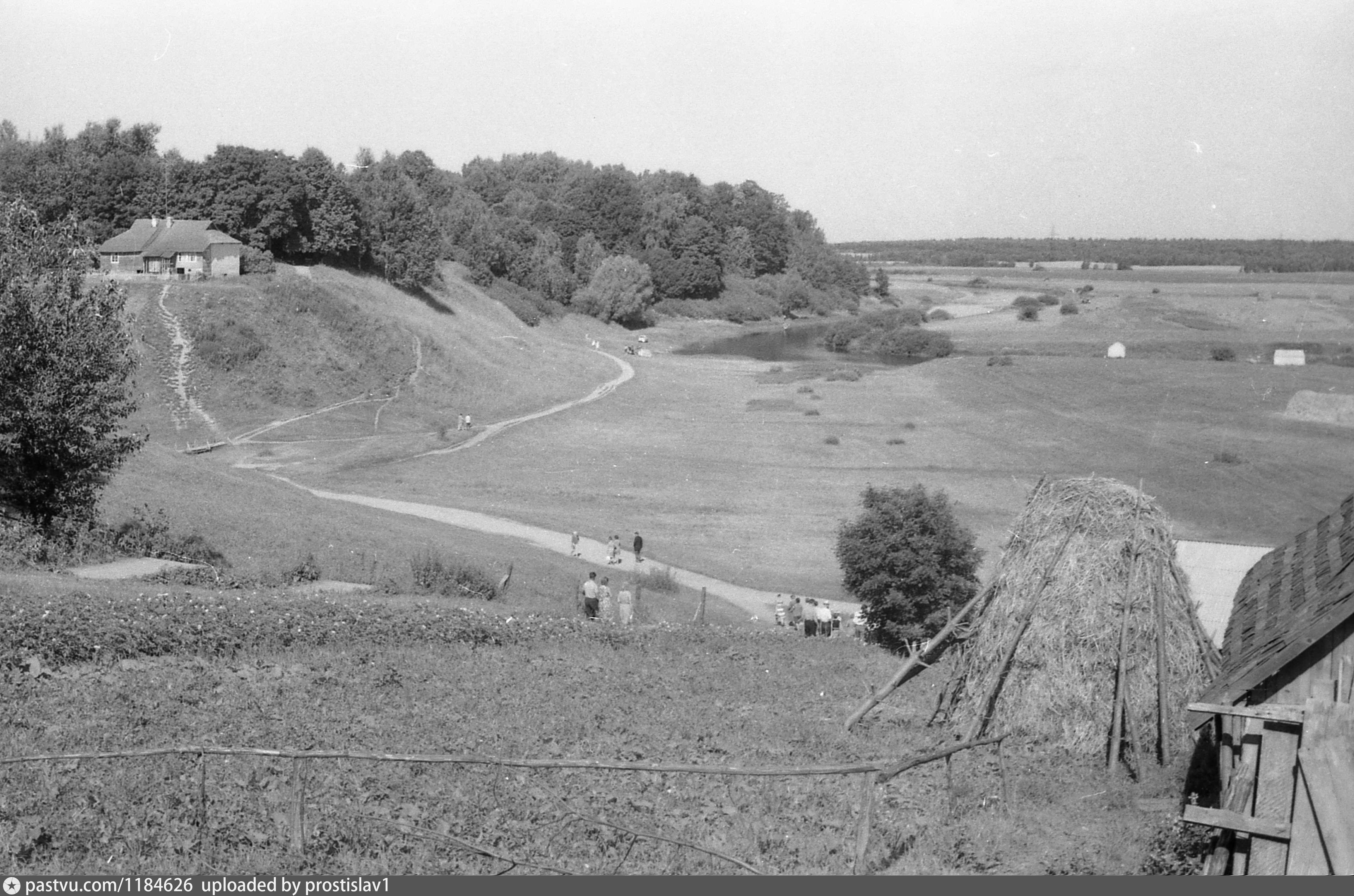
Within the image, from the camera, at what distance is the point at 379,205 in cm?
10969

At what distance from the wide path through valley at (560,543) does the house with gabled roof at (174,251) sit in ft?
128

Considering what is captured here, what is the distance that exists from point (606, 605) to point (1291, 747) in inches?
848

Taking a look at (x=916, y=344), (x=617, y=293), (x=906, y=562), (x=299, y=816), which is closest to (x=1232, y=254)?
(x=916, y=344)

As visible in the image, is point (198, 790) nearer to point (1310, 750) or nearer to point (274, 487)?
point (1310, 750)

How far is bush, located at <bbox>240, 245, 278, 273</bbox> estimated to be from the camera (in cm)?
9356

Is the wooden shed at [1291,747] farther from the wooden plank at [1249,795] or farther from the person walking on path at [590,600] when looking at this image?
the person walking on path at [590,600]

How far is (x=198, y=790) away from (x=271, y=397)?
6742cm

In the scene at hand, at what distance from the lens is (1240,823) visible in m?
8.54

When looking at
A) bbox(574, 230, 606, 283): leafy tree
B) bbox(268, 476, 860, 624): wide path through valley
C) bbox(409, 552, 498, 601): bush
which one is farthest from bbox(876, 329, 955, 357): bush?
bbox(409, 552, 498, 601): bush

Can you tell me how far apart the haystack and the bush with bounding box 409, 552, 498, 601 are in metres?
15.2

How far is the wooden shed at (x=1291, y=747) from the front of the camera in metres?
8.34

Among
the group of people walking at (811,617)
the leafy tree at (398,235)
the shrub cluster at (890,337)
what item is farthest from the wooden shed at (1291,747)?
the shrub cluster at (890,337)

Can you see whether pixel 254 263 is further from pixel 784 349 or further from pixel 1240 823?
pixel 1240 823
